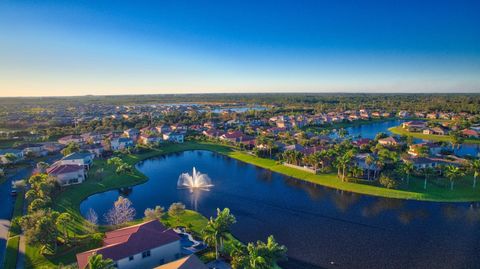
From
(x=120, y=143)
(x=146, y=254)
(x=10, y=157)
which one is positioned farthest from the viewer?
(x=120, y=143)

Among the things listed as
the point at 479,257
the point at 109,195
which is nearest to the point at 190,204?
the point at 109,195

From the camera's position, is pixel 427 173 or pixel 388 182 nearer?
pixel 388 182

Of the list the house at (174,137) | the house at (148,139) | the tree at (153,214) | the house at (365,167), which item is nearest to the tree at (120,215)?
the tree at (153,214)

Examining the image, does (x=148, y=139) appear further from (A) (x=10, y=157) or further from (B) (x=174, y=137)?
(A) (x=10, y=157)

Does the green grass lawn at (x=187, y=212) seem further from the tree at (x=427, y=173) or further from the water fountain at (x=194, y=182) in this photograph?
the water fountain at (x=194, y=182)

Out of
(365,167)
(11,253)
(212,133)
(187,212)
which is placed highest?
(212,133)

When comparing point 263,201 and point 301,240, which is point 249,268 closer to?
point 301,240

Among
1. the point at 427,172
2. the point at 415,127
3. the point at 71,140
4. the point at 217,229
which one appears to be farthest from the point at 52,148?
the point at 415,127
